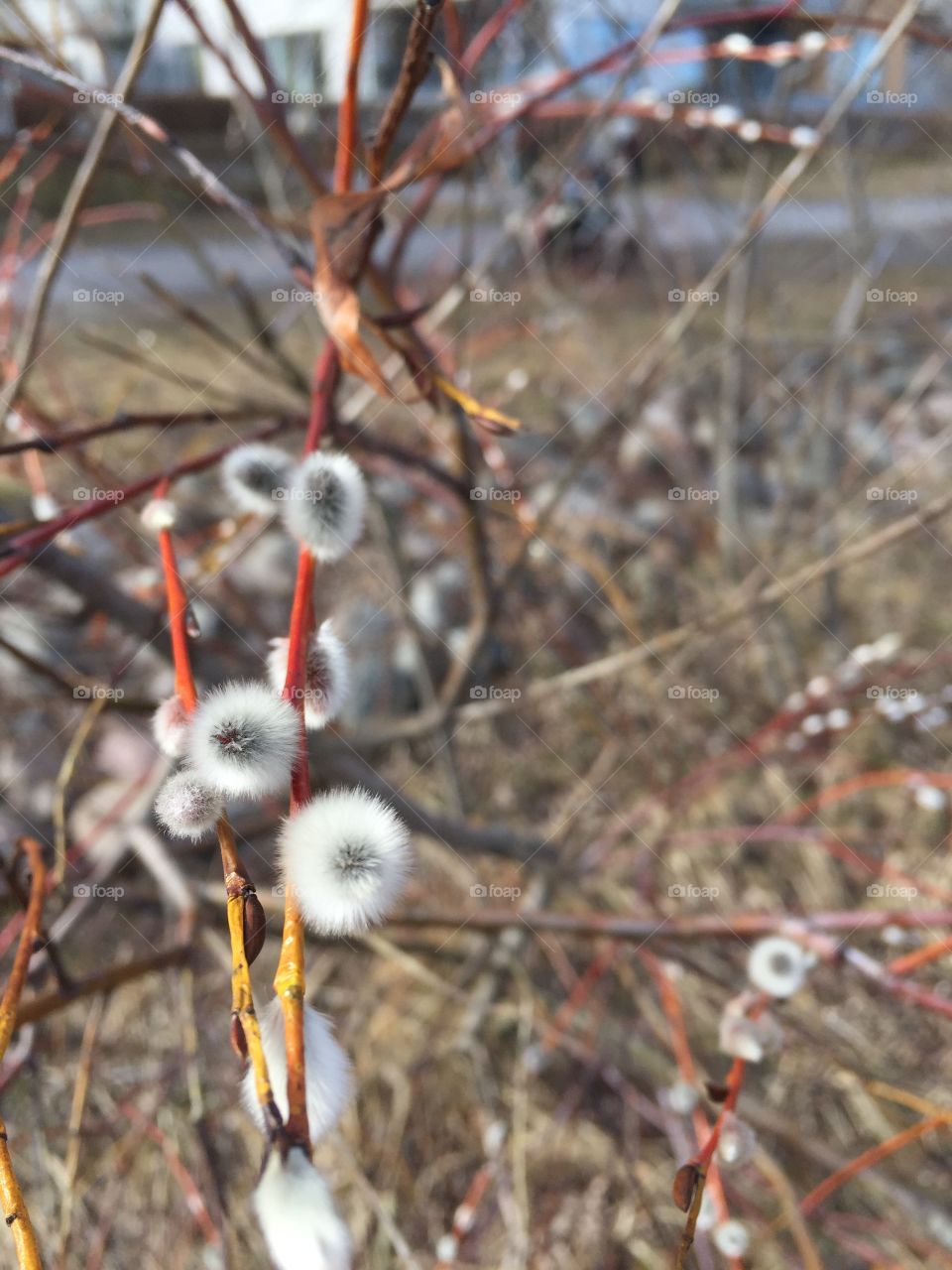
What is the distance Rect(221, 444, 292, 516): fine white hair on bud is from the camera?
0.71m

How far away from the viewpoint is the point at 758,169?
183cm

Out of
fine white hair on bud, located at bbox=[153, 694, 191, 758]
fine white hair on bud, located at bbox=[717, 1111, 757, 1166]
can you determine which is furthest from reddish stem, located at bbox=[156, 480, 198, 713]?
fine white hair on bud, located at bbox=[717, 1111, 757, 1166]

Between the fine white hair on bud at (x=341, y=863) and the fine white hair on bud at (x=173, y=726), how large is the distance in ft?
0.30

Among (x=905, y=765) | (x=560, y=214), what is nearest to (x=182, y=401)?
(x=560, y=214)

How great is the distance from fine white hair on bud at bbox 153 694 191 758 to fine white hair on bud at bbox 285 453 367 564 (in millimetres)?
118

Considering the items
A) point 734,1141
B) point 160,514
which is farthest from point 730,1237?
point 160,514

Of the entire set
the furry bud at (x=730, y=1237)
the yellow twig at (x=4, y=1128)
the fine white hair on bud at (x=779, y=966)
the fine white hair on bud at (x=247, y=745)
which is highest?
the fine white hair on bud at (x=247, y=745)

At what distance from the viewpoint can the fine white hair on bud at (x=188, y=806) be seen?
0.39 m

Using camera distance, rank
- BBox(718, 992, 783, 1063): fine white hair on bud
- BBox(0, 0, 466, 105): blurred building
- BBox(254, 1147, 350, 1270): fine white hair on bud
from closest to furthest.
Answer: BBox(254, 1147, 350, 1270): fine white hair on bud → BBox(718, 992, 783, 1063): fine white hair on bud → BBox(0, 0, 466, 105): blurred building

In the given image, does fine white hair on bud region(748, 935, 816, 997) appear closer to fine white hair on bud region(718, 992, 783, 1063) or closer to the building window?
fine white hair on bud region(718, 992, 783, 1063)

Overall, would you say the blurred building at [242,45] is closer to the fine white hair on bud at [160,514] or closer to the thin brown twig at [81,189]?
the thin brown twig at [81,189]

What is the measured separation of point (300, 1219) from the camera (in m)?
0.30

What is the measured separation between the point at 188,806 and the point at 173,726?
0.09 metres

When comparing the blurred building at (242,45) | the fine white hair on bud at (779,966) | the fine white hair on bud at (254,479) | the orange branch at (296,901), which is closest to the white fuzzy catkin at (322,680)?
the orange branch at (296,901)
